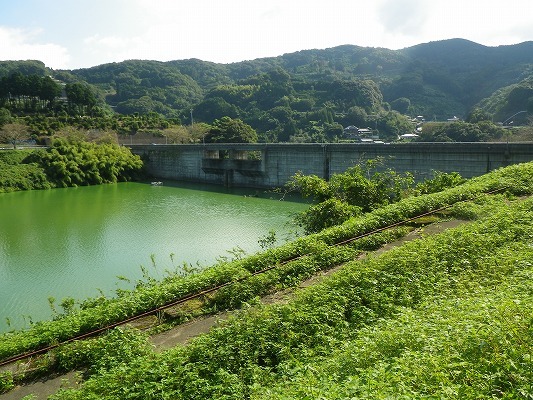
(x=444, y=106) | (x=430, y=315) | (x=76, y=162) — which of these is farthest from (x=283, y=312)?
(x=444, y=106)

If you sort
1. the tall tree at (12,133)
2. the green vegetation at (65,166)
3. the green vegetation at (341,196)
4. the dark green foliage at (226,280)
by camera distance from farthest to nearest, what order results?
the tall tree at (12,133) → the green vegetation at (65,166) → the green vegetation at (341,196) → the dark green foliage at (226,280)

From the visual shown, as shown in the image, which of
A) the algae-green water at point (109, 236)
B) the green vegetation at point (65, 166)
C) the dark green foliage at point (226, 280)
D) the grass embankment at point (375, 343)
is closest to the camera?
the grass embankment at point (375, 343)

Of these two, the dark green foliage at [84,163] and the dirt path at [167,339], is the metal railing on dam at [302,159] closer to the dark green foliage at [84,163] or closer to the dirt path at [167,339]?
the dark green foliage at [84,163]

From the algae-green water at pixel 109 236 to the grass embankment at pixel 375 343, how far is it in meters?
3.98

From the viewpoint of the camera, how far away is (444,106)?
7150 centimetres

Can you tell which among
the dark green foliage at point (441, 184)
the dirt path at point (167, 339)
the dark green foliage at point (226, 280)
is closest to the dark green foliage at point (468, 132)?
the dark green foliage at point (441, 184)

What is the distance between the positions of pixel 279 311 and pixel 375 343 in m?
1.40

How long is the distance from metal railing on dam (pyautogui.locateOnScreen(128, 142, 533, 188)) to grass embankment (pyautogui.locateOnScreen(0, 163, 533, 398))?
10.2 m

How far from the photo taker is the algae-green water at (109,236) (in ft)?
32.9

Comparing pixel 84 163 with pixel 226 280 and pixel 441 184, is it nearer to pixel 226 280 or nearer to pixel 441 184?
pixel 441 184

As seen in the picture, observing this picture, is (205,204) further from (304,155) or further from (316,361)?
(316,361)

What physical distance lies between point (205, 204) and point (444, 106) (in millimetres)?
60682

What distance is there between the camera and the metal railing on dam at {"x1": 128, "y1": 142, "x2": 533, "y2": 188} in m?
19.2

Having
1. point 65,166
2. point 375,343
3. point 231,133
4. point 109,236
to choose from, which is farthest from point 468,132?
point 375,343
